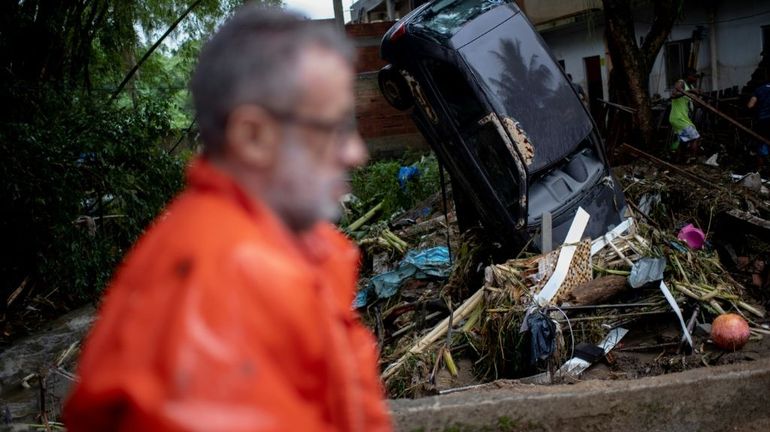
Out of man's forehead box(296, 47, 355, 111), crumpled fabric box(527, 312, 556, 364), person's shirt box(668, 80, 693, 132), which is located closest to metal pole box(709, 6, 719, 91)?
person's shirt box(668, 80, 693, 132)

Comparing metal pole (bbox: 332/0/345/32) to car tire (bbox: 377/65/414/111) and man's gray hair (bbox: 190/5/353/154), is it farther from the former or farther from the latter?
man's gray hair (bbox: 190/5/353/154)

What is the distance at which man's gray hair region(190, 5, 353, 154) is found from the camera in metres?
1.20

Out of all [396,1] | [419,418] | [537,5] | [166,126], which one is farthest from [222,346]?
[396,1]

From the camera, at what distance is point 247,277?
3.63 ft

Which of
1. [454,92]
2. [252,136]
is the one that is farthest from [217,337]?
[454,92]

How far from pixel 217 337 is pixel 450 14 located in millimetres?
5641

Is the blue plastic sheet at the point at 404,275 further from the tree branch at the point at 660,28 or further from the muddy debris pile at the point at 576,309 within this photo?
the tree branch at the point at 660,28

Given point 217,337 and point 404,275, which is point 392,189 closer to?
point 404,275

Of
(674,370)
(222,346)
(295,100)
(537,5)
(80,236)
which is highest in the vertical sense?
(537,5)

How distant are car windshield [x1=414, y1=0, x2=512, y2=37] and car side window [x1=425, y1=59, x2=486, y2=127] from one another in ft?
0.92

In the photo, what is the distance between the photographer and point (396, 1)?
25906 mm

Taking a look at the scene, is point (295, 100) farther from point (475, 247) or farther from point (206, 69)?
point (475, 247)

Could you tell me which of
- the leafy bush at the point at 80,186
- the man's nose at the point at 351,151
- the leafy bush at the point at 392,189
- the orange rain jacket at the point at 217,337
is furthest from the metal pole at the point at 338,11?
the orange rain jacket at the point at 217,337

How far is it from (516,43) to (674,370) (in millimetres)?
2967
